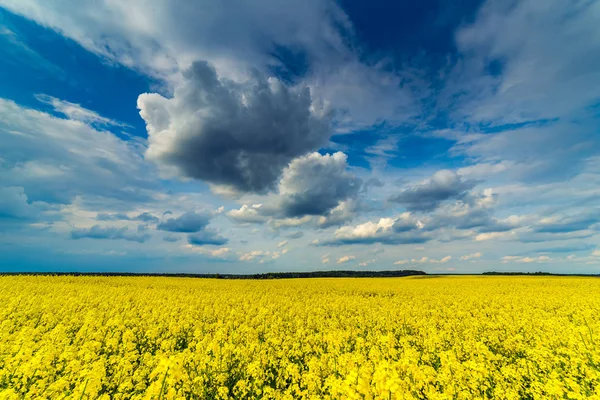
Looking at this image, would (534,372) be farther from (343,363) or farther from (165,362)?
(165,362)

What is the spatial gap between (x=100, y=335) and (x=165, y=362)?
6.85m

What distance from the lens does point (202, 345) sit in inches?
299

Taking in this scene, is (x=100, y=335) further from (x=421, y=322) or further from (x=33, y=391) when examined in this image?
(x=421, y=322)

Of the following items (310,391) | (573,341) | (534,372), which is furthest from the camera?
(573,341)

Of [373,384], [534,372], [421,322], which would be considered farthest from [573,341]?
[373,384]

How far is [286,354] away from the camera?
26.6 feet

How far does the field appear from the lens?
4875mm

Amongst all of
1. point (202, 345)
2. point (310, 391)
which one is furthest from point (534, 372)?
point (202, 345)

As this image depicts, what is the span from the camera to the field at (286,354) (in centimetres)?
488

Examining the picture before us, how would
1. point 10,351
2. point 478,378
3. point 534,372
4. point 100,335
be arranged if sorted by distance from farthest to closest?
point 100,335, point 10,351, point 534,372, point 478,378

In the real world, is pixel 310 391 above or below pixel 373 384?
below

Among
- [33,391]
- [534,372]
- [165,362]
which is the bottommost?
[534,372]

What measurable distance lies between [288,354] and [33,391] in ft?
17.8

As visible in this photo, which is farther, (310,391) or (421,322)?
(421,322)
